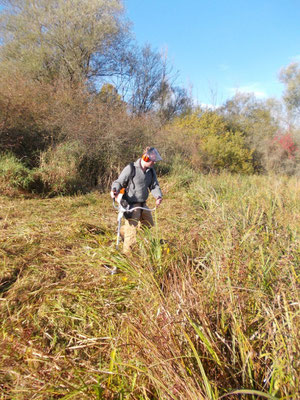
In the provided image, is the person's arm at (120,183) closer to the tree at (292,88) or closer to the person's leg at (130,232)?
the person's leg at (130,232)

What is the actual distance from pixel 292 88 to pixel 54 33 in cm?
2117

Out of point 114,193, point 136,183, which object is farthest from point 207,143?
point 114,193

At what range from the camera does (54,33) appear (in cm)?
1457

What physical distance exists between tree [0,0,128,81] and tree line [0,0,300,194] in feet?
0.17

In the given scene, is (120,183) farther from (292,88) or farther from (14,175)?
(292,88)

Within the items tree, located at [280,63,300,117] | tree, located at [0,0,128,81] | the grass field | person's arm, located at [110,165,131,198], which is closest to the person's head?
person's arm, located at [110,165,131,198]

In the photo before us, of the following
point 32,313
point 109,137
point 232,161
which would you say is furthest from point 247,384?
point 232,161

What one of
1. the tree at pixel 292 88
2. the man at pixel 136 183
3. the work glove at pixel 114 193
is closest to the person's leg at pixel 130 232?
the man at pixel 136 183

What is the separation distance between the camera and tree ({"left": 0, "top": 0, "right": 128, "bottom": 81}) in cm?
1432

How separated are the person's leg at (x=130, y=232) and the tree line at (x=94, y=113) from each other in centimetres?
489

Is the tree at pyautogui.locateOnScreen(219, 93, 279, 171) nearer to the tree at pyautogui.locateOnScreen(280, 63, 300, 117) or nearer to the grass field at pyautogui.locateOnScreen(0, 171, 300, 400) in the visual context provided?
the tree at pyautogui.locateOnScreen(280, 63, 300, 117)

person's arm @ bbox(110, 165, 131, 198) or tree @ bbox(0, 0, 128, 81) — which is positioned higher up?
tree @ bbox(0, 0, 128, 81)

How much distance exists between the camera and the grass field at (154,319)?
5.07 ft

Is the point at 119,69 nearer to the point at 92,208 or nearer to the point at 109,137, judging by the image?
the point at 109,137
